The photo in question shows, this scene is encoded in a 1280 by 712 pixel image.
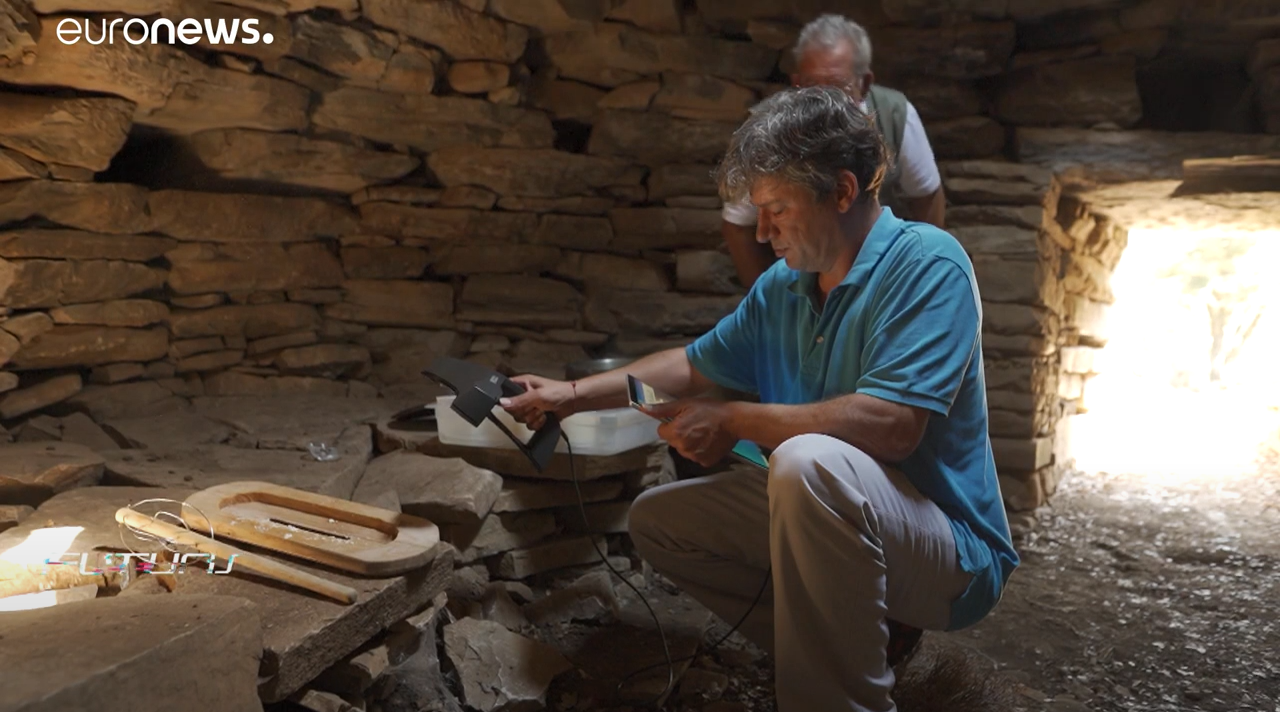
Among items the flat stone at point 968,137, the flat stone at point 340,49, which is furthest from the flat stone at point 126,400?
the flat stone at point 968,137

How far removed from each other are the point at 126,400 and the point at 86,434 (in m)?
0.29

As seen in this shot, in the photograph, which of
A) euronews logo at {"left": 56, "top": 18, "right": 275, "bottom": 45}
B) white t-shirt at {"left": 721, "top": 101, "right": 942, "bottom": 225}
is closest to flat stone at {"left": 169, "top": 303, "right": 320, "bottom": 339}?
euronews logo at {"left": 56, "top": 18, "right": 275, "bottom": 45}

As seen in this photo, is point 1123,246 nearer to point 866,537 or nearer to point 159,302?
point 866,537

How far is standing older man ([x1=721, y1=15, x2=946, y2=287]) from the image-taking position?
348 cm

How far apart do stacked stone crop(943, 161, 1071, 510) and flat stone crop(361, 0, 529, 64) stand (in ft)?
6.76

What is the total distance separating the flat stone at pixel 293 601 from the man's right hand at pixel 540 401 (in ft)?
1.39

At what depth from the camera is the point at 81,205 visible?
3.36 metres

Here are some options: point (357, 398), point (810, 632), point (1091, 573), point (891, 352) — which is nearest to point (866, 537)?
point (810, 632)

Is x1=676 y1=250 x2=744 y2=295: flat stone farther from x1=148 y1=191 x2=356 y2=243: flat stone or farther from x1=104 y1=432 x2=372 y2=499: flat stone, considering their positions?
x1=104 y1=432 x2=372 y2=499: flat stone

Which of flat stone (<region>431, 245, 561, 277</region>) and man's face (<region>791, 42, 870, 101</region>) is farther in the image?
flat stone (<region>431, 245, 561, 277</region>)

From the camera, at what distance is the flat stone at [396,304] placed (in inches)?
166

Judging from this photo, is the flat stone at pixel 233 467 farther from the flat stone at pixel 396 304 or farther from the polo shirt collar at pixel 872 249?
the polo shirt collar at pixel 872 249

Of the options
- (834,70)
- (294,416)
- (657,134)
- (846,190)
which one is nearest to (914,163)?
(834,70)

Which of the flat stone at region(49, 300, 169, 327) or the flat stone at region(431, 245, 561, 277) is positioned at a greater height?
the flat stone at region(431, 245, 561, 277)
